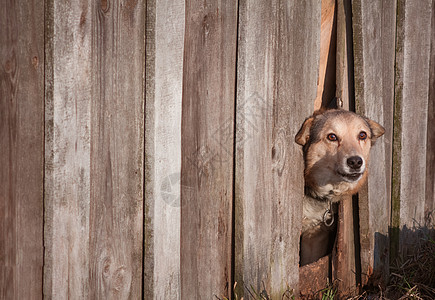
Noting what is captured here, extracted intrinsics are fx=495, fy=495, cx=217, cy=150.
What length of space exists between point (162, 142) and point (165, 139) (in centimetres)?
3

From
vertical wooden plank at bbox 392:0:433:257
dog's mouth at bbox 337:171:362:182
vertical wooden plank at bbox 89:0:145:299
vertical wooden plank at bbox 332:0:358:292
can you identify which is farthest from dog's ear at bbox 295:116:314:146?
vertical wooden plank at bbox 89:0:145:299

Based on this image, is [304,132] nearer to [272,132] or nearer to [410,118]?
[272,132]

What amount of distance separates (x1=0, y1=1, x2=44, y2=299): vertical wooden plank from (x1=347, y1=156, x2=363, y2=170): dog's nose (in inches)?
102

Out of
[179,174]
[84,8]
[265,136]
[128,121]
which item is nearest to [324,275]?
[265,136]

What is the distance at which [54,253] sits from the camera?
2467mm

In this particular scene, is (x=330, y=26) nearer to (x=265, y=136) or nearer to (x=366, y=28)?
(x=366, y=28)

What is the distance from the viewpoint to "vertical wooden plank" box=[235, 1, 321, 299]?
3199mm

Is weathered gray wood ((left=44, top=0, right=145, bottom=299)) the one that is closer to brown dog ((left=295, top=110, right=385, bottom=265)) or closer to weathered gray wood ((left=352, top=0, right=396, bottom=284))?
brown dog ((left=295, top=110, right=385, bottom=265))

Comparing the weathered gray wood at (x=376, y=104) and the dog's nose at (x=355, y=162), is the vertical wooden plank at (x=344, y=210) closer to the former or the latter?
the weathered gray wood at (x=376, y=104)

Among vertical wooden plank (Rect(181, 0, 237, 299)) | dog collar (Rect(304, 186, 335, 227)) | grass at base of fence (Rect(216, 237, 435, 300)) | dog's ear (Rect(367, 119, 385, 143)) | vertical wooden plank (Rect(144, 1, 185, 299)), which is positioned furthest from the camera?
dog collar (Rect(304, 186, 335, 227))

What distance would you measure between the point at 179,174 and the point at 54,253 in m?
0.83

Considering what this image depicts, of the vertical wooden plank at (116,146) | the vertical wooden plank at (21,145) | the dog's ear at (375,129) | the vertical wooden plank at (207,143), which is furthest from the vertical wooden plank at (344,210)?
the vertical wooden plank at (21,145)

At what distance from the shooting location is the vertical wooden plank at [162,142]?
2713mm

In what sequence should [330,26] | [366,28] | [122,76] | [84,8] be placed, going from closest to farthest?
1. [84,8]
2. [122,76]
3. [366,28]
4. [330,26]
